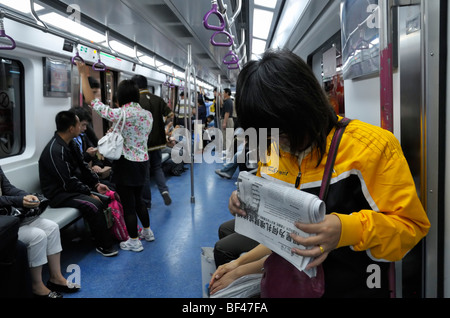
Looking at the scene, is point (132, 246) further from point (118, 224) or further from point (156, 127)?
point (156, 127)

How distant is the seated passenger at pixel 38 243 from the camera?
2.48 meters

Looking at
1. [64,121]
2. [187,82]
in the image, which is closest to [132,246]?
[64,121]

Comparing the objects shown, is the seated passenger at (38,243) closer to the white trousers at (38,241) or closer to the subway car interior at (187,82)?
the white trousers at (38,241)

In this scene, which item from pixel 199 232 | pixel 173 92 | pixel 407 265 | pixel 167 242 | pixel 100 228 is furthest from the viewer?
pixel 173 92

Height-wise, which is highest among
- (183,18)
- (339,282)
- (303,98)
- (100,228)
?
(183,18)

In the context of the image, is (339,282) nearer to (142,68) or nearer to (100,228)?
(100,228)

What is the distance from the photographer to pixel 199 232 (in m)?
3.92

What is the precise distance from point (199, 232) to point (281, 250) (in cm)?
309

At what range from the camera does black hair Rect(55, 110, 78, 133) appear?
10.6 feet

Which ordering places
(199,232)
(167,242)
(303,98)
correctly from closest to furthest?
(303,98), (167,242), (199,232)

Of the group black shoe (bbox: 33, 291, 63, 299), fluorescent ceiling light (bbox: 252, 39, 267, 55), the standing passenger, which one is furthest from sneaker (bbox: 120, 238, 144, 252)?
fluorescent ceiling light (bbox: 252, 39, 267, 55)

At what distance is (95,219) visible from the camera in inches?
130

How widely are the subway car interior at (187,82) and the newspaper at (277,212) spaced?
39 centimetres
